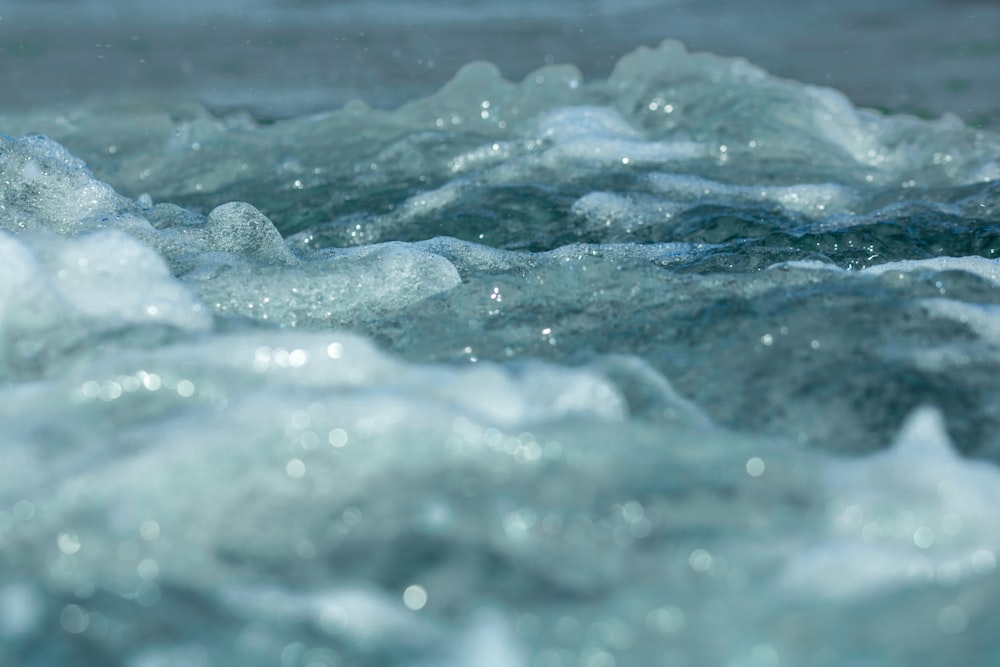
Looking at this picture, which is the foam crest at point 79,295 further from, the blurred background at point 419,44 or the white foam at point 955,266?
the blurred background at point 419,44

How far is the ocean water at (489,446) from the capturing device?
0.78 meters

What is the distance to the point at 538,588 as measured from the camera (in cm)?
81

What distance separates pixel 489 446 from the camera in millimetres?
945

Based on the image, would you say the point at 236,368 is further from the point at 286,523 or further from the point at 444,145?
the point at 444,145

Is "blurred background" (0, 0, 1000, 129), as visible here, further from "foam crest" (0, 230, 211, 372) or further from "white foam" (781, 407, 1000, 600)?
"white foam" (781, 407, 1000, 600)

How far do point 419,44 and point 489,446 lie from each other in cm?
250

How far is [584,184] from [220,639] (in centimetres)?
156

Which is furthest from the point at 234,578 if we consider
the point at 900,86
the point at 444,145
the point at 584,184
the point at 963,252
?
the point at 900,86

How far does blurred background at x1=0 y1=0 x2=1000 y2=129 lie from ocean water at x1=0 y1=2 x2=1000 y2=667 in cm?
140

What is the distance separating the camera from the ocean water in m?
0.78

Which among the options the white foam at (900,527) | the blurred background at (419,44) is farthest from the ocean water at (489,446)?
the blurred background at (419,44)

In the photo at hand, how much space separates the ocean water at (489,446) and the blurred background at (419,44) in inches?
55.2

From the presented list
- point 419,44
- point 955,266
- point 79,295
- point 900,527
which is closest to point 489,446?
point 900,527

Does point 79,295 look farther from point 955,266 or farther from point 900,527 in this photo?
point 955,266
